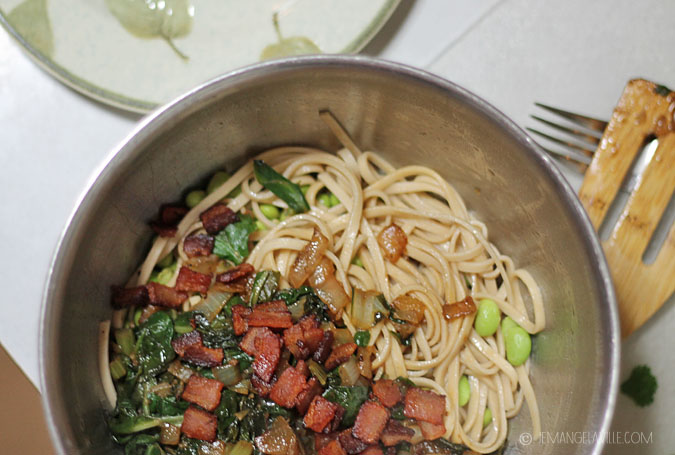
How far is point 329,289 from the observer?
1.93 m

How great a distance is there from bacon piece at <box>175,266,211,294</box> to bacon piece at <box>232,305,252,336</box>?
0.15 m

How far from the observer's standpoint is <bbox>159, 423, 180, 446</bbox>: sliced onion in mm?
1856

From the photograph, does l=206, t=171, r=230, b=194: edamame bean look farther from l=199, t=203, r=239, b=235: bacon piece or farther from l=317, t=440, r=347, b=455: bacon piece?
l=317, t=440, r=347, b=455: bacon piece

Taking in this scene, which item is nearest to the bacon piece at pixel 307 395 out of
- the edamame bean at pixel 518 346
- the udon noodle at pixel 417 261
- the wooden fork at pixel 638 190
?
the udon noodle at pixel 417 261

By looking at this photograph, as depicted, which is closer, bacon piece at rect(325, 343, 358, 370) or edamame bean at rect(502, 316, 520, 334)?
bacon piece at rect(325, 343, 358, 370)

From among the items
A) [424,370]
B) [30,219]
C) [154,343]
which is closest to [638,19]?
[424,370]

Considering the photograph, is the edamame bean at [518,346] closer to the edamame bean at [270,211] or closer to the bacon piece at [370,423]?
the bacon piece at [370,423]

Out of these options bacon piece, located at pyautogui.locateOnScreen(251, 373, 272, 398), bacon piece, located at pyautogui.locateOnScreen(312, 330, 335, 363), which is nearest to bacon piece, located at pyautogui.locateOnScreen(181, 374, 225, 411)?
bacon piece, located at pyautogui.locateOnScreen(251, 373, 272, 398)

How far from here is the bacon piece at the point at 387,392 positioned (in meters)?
1.88

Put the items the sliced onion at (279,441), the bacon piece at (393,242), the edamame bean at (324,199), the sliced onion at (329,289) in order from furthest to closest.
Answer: the edamame bean at (324,199)
the bacon piece at (393,242)
the sliced onion at (329,289)
the sliced onion at (279,441)

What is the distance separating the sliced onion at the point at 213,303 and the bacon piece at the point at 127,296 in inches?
8.7

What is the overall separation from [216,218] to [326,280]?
0.47 meters

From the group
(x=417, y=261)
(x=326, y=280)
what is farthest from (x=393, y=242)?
(x=326, y=280)

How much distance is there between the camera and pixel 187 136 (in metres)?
1.79
